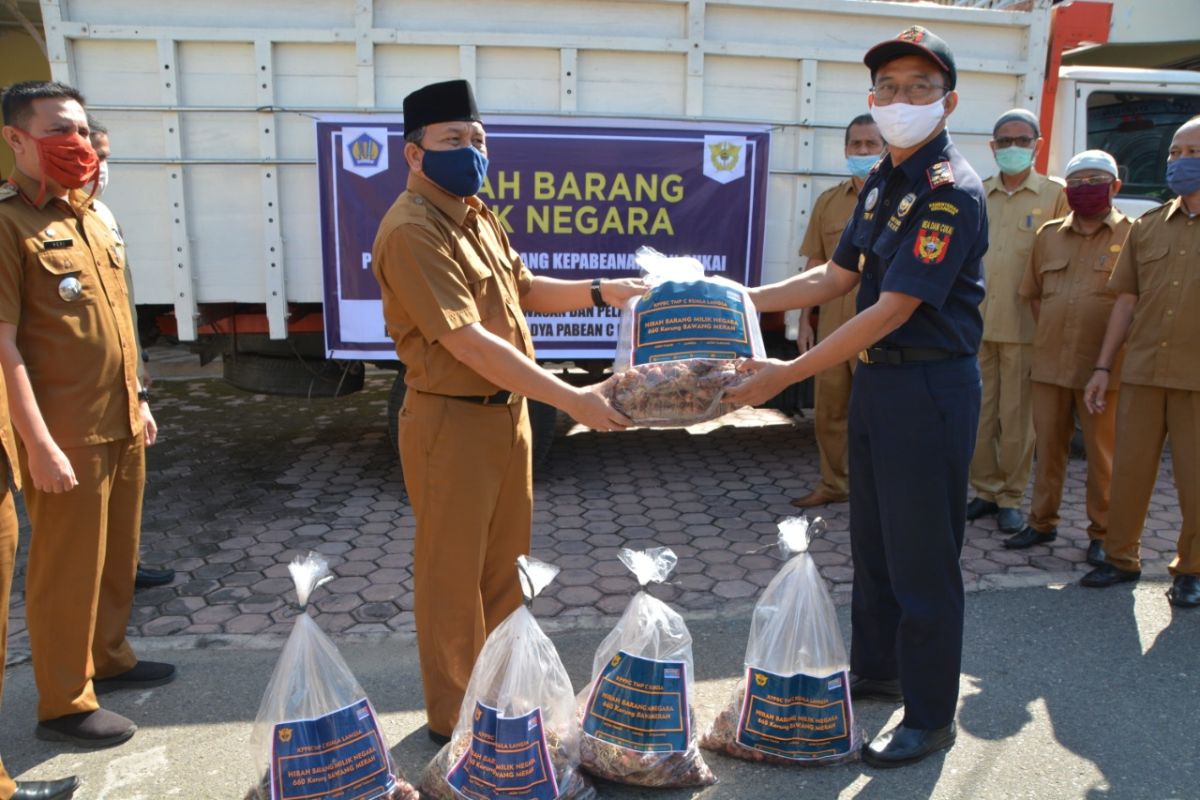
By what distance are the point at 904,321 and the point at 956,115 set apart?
10.4 ft

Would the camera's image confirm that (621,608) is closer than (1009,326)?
Yes

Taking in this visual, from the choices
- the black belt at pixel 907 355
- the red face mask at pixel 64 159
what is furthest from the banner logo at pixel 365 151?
the black belt at pixel 907 355

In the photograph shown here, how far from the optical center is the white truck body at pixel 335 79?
446 centimetres

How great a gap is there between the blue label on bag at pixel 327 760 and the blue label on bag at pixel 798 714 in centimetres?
100

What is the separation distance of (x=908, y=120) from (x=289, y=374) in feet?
12.5

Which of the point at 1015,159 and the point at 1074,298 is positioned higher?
the point at 1015,159

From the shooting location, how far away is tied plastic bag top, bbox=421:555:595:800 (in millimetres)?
2238

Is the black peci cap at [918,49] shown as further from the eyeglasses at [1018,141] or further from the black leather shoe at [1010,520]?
the black leather shoe at [1010,520]

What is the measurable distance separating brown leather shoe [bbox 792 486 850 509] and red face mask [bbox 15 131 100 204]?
11.8 feet

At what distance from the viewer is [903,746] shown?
8.45 ft

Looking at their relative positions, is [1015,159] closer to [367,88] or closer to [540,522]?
[540,522]

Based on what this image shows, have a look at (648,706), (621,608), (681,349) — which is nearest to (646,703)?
(648,706)

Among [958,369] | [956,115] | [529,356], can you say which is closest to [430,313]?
[529,356]

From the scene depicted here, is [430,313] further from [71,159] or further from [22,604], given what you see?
[22,604]
